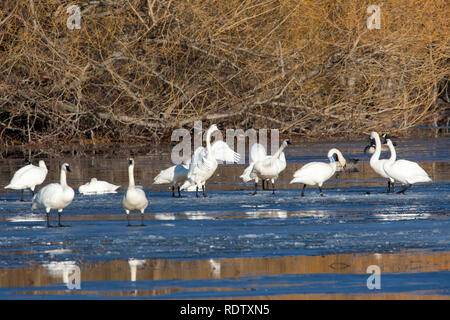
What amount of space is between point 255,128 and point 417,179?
42.0ft

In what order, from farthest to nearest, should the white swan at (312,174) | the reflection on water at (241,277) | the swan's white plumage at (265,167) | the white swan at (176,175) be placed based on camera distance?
1. the white swan at (176,175)
2. the swan's white plumage at (265,167)
3. the white swan at (312,174)
4. the reflection on water at (241,277)

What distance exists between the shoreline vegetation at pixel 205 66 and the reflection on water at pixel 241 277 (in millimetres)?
14344

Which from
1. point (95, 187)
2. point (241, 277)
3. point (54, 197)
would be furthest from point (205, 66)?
point (241, 277)

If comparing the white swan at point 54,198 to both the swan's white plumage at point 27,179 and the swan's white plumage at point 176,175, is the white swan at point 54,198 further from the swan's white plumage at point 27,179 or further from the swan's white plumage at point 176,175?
the swan's white plumage at point 176,175

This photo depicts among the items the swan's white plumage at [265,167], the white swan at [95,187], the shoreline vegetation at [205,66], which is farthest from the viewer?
the shoreline vegetation at [205,66]

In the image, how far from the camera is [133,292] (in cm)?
711

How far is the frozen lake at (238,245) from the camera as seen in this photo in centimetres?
723

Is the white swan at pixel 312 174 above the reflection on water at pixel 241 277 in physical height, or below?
above

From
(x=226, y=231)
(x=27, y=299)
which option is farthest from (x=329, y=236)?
(x=27, y=299)

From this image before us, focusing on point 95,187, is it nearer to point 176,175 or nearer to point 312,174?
point 176,175

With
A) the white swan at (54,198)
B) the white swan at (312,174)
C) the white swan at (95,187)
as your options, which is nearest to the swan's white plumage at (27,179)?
the white swan at (95,187)

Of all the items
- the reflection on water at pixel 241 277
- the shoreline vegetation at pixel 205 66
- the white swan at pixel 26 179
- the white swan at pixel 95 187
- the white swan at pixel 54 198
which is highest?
the shoreline vegetation at pixel 205 66

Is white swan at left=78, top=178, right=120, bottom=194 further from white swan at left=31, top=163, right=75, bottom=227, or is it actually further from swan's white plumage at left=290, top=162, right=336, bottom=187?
white swan at left=31, top=163, right=75, bottom=227

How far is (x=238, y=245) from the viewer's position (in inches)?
361
